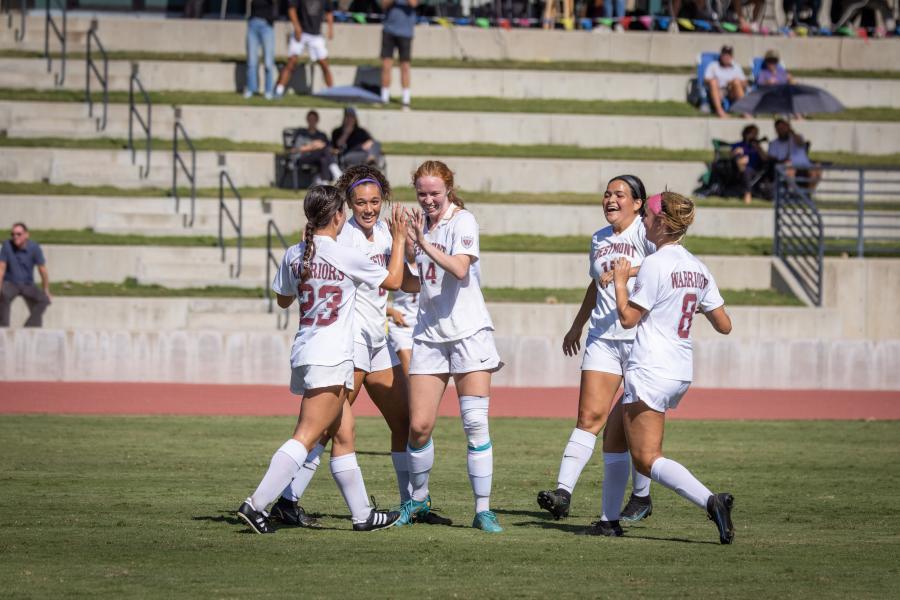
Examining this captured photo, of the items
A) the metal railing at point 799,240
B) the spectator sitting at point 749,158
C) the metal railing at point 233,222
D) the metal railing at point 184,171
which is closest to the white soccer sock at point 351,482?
the metal railing at point 233,222

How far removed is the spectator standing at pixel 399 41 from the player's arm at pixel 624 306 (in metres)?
19.4

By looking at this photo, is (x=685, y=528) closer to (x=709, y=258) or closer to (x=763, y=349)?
(x=763, y=349)

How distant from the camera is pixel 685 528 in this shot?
29.5 ft

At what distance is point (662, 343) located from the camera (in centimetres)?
814

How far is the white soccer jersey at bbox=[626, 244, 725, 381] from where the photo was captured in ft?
26.6

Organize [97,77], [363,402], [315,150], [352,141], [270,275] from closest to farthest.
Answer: [363,402], [270,275], [315,150], [352,141], [97,77]

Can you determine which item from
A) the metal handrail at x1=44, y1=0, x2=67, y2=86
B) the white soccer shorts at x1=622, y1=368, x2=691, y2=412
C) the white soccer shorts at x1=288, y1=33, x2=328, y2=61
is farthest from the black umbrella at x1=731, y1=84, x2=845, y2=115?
the white soccer shorts at x1=622, y1=368, x2=691, y2=412

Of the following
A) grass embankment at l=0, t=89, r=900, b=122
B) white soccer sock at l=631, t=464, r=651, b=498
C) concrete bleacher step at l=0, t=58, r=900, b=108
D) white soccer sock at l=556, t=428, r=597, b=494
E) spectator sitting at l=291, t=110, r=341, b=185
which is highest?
concrete bleacher step at l=0, t=58, r=900, b=108

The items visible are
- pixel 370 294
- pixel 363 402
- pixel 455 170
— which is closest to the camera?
pixel 370 294

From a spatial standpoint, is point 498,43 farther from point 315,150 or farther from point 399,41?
point 315,150

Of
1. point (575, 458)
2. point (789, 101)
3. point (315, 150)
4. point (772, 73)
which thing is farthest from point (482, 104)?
point (575, 458)

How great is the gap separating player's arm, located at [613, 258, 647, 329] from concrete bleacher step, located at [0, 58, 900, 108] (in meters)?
20.4

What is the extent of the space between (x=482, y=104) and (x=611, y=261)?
19.1m

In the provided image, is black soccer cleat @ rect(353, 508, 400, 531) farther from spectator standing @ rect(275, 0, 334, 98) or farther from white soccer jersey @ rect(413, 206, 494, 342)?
spectator standing @ rect(275, 0, 334, 98)
